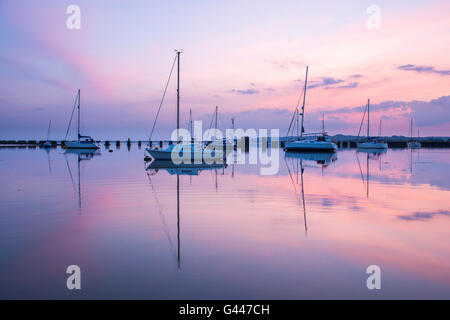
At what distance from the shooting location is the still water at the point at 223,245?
5.31 m

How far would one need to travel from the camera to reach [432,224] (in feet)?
30.7

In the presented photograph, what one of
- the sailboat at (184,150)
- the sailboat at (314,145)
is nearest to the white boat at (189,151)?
the sailboat at (184,150)

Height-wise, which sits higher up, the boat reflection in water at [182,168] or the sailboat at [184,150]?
the sailboat at [184,150]

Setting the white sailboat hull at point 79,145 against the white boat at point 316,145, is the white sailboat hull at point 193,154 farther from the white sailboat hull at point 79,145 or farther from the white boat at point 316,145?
the white sailboat hull at point 79,145

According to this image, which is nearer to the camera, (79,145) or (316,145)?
(316,145)

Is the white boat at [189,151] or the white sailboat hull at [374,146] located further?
the white sailboat hull at [374,146]

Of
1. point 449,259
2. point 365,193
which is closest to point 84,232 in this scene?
point 449,259

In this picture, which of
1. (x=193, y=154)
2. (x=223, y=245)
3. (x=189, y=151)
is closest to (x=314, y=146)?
(x=193, y=154)

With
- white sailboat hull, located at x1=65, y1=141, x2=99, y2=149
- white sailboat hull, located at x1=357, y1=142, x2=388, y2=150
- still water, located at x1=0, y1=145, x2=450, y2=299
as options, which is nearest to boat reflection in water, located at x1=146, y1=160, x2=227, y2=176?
still water, located at x1=0, y1=145, x2=450, y2=299

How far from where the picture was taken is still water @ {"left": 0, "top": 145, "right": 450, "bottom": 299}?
5.31 metres

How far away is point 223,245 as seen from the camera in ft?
24.5

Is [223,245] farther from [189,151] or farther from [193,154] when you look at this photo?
[193,154]

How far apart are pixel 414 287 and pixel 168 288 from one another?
156 inches
